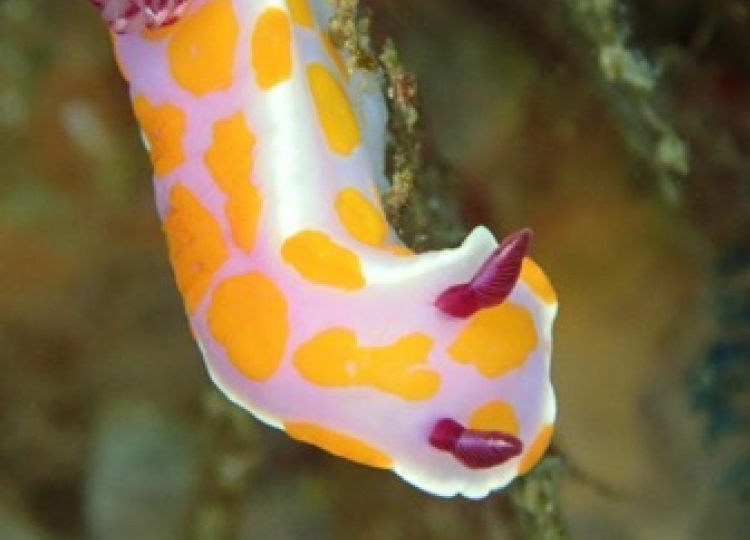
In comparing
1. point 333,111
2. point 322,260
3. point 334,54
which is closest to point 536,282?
point 322,260

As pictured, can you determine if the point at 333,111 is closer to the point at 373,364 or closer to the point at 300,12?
the point at 300,12

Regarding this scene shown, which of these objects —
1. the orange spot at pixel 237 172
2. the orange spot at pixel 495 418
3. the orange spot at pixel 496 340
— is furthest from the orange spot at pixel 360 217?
the orange spot at pixel 495 418

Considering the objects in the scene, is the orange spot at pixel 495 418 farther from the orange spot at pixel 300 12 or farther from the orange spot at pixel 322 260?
the orange spot at pixel 300 12

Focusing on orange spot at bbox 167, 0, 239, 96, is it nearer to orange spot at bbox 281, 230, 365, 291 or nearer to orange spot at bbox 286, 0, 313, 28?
orange spot at bbox 286, 0, 313, 28

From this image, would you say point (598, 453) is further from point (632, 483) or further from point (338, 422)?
point (338, 422)

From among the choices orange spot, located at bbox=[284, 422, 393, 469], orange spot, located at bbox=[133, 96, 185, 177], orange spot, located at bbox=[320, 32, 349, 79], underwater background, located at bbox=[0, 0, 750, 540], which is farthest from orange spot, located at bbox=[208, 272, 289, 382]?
underwater background, located at bbox=[0, 0, 750, 540]

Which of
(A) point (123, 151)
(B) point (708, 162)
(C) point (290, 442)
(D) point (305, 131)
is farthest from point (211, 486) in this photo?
(B) point (708, 162)
